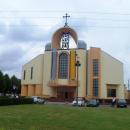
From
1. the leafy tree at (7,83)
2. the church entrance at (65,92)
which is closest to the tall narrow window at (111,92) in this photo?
the church entrance at (65,92)

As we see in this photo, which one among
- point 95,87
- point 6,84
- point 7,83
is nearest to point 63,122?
point 95,87

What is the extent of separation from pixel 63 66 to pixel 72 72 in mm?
2794

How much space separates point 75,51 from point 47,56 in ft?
24.2

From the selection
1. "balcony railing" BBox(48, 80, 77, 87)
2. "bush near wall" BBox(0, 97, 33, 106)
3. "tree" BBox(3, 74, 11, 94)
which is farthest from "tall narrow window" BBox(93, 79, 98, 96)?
"tree" BBox(3, 74, 11, 94)

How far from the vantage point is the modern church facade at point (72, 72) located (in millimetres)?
86000

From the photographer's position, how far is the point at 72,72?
3396 inches

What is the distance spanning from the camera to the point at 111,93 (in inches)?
3489

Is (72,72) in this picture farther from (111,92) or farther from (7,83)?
(7,83)

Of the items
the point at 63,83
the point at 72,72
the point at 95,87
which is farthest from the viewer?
the point at 63,83

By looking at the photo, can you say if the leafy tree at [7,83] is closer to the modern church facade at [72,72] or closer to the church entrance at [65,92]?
the modern church facade at [72,72]

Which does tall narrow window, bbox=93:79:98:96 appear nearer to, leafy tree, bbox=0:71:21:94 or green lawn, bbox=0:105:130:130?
leafy tree, bbox=0:71:21:94

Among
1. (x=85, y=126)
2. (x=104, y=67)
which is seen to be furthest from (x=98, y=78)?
(x=85, y=126)

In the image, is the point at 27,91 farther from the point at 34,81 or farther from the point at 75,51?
the point at 75,51

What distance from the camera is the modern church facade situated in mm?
86000
